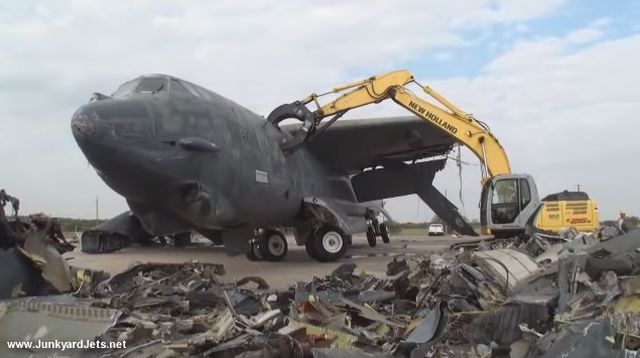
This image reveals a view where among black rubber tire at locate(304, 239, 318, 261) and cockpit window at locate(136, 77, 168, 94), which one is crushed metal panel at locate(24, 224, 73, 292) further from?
black rubber tire at locate(304, 239, 318, 261)

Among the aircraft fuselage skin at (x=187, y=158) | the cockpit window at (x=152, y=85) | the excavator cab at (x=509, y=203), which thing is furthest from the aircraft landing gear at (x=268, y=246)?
the cockpit window at (x=152, y=85)

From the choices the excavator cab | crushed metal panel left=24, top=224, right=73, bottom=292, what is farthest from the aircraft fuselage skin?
the excavator cab

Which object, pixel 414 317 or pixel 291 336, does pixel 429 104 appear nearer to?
pixel 414 317

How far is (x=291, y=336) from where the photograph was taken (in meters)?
4.43

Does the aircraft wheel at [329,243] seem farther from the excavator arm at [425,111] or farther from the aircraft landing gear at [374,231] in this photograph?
the aircraft landing gear at [374,231]

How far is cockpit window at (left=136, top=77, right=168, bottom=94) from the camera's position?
10422 millimetres

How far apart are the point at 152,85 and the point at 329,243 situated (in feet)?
18.9

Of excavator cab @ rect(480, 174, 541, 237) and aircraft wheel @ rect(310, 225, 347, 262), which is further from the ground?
excavator cab @ rect(480, 174, 541, 237)

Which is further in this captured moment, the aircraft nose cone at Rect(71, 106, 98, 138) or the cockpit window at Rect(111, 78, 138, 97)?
the cockpit window at Rect(111, 78, 138, 97)

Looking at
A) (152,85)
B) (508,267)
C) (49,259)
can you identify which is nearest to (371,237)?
(152,85)

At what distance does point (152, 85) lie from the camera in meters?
10.6

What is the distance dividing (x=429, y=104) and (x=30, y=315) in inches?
471

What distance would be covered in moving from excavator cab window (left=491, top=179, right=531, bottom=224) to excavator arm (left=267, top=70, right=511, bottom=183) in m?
0.83

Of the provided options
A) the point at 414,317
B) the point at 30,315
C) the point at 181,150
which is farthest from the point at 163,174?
the point at 414,317
